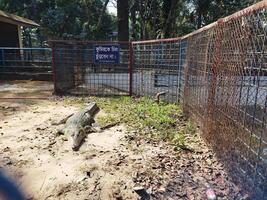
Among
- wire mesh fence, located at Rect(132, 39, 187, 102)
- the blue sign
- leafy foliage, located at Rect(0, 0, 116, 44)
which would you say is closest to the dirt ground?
wire mesh fence, located at Rect(132, 39, 187, 102)

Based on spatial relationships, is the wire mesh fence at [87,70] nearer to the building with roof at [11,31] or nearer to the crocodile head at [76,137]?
the crocodile head at [76,137]

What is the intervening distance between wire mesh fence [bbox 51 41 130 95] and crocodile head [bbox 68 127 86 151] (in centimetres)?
377

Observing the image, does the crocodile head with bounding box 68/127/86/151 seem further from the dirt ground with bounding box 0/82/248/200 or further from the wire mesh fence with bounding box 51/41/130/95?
the wire mesh fence with bounding box 51/41/130/95

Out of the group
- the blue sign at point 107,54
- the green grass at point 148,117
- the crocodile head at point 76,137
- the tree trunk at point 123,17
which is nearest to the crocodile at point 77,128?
the crocodile head at point 76,137

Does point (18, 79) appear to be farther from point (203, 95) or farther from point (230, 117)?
point (230, 117)

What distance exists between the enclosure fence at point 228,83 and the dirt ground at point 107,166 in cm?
27

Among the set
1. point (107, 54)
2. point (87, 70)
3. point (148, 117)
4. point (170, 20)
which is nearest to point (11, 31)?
point (87, 70)

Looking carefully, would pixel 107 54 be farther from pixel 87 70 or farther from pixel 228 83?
→ pixel 228 83

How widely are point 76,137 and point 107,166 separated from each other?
90cm

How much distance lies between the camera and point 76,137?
4.11 m

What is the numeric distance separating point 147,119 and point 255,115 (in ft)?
9.37

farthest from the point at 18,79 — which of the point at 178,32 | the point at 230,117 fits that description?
the point at 178,32

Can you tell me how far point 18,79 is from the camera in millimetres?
11492

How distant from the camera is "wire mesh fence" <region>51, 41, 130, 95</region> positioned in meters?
7.86
